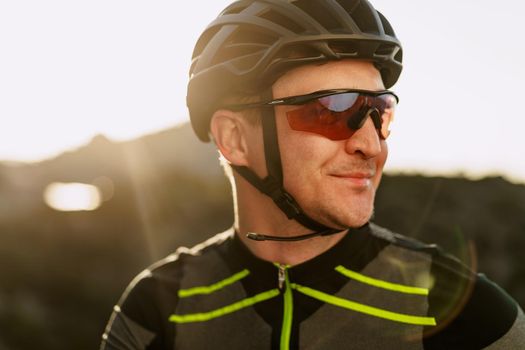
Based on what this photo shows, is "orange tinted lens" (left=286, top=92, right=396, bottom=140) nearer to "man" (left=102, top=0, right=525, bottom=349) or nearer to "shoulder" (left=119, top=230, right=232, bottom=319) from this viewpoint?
"man" (left=102, top=0, right=525, bottom=349)

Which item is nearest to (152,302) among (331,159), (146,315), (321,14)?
(146,315)

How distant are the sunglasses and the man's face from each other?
4 cm

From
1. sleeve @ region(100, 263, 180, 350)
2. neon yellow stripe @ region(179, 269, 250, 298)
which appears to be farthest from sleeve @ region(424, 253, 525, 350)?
sleeve @ region(100, 263, 180, 350)

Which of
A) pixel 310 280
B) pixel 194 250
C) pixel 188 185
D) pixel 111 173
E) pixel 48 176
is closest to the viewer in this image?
pixel 310 280

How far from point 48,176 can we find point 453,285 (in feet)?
40.4

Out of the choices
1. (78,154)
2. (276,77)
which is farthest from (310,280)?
(78,154)

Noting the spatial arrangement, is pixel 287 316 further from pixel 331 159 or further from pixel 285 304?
pixel 331 159

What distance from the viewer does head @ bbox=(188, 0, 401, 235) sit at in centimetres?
262

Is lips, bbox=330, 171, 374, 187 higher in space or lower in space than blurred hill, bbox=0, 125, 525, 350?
higher

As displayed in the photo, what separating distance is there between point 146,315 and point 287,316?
0.90 meters

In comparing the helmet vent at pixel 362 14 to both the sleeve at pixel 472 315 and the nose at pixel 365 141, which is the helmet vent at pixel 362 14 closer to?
the nose at pixel 365 141

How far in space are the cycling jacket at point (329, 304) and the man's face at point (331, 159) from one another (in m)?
0.36

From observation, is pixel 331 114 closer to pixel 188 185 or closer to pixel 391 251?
pixel 391 251

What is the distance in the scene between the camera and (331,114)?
104 inches
